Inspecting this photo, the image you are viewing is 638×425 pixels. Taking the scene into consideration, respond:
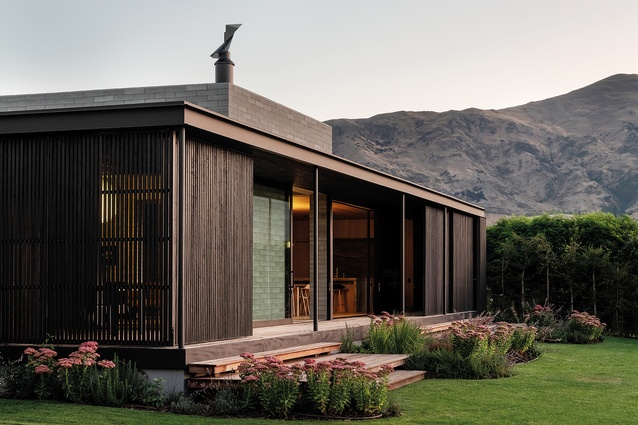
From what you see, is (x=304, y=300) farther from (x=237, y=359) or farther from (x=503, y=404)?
(x=503, y=404)

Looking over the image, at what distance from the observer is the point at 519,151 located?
316 ft

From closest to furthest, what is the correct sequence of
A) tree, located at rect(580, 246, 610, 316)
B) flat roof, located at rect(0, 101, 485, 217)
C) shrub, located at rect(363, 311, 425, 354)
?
flat roof, located at rect(0, 101, 485, 217) → shrub, located at rect(363, 311, 425, 354) → tree, located at rect(580, 246, 610, 316)

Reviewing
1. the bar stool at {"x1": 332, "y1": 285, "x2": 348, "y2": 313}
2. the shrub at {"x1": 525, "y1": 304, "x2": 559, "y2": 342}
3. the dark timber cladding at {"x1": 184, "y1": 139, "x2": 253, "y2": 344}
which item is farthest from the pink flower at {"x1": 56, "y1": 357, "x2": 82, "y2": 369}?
the shrub at {"x1": 525, "y1": 304, "x2": 559, "y2": 342}

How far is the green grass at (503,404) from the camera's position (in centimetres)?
787

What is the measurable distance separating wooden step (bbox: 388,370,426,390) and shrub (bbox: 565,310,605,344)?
769cm

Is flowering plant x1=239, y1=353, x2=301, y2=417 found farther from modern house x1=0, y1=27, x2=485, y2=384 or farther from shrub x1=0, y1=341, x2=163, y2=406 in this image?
shrub x1=0, y1=341, x2=163, y2=406

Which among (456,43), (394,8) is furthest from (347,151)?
(394,8)

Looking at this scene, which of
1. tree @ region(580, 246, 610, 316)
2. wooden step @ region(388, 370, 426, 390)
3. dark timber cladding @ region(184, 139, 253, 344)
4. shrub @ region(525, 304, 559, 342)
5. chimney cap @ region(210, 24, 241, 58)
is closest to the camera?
dark timber cladding @ region(184, 139, 253, 344)

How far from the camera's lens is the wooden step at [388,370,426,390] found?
33.7 feet

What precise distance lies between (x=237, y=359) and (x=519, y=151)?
296 feet

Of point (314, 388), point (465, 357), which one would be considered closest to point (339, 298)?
point (465, 357)

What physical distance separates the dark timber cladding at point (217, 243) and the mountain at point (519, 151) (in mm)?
75890

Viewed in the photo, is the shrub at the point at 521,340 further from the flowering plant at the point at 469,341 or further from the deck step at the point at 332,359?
the deck step at the point at 332,359

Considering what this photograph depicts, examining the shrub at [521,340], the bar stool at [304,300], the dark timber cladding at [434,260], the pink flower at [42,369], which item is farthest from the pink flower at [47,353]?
the dark timber cladding at [434,260]
